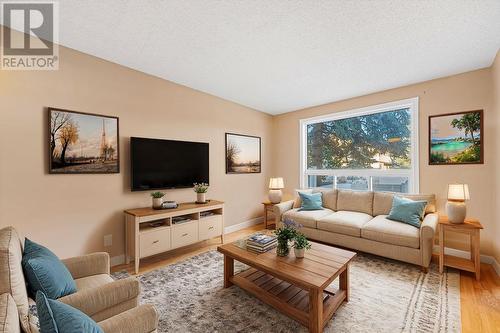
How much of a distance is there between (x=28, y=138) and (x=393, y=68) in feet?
14.2

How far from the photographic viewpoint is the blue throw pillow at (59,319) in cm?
78

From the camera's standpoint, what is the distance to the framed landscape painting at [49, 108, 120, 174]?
242 cm

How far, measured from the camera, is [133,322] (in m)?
1.15

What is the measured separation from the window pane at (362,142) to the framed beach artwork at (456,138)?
0.37 meters

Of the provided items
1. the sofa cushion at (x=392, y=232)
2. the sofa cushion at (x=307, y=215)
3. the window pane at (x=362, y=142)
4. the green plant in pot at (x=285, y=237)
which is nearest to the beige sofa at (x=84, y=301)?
the green plant in pot at (x=285, y=237)

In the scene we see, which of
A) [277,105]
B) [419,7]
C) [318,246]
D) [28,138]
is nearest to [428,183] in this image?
[318,246]

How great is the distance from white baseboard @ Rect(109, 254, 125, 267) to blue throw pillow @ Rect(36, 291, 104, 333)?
2.30 metres

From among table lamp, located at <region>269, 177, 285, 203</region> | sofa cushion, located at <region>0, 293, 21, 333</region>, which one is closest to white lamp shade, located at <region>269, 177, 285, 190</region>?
table lamp, located at <region>269, 177, 285, 203</region>

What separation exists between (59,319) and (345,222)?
319cm

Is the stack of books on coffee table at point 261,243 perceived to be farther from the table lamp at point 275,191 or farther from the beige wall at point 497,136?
the beige wall at point 497,136

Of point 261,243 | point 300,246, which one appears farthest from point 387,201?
point 261,243

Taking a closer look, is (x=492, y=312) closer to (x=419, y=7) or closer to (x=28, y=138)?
(x=419, y=7)

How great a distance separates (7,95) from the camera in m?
2.18

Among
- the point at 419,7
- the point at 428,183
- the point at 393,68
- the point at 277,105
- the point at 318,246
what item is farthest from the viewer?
the point at 277,105
